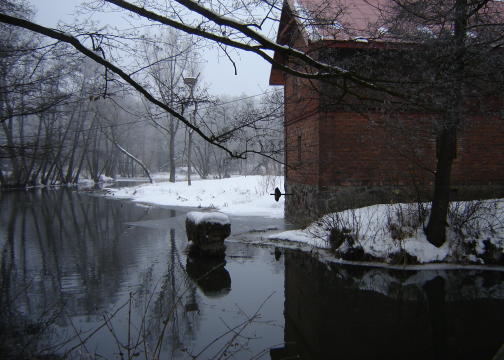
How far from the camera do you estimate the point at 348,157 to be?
11992mm

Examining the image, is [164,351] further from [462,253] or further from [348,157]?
[348,157]

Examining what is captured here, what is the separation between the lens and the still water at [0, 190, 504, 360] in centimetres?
517

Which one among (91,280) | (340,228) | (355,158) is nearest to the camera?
(91,280)

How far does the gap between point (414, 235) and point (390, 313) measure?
10.3ft

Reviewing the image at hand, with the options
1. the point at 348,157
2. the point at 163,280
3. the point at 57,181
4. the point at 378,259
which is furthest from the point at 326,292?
the point at 57,181

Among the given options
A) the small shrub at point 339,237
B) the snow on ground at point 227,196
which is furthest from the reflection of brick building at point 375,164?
the snow on ground at point 227,196

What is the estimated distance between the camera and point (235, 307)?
6.62m

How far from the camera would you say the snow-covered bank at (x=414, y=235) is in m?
8.79

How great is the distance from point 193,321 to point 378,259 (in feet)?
15.5

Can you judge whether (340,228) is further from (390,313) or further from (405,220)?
(390,313)

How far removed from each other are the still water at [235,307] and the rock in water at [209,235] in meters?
0.36

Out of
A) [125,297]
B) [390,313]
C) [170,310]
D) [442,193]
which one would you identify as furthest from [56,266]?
[442,193]

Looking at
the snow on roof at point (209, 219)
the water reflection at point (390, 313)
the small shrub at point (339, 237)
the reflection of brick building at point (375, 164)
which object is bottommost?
the water reflection at point (390, 313)

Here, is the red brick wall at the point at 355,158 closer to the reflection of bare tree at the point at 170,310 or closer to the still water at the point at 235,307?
the still water at the point at 235,307
